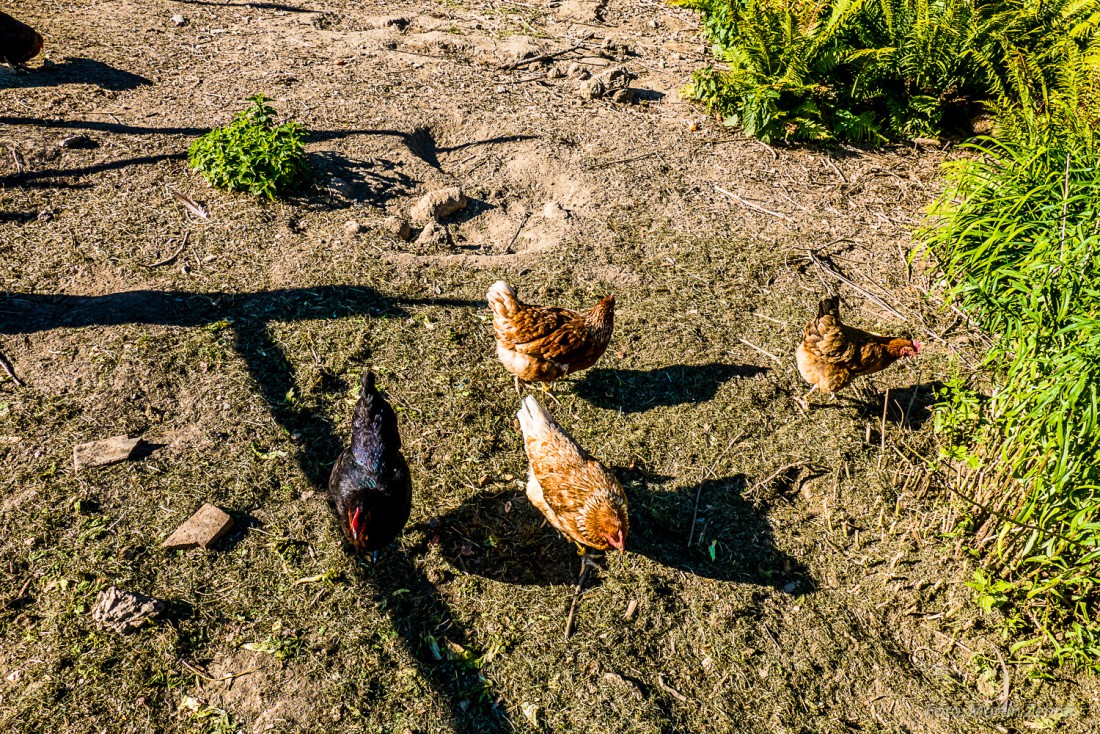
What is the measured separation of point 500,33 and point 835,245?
4.83 m

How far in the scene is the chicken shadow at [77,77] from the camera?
6.46 meters

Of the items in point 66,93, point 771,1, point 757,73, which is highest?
point 771,1

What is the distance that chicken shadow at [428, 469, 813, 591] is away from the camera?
388cm

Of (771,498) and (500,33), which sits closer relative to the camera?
(771,498)

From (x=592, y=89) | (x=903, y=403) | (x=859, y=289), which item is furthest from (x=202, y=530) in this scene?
(x=592, y=89)

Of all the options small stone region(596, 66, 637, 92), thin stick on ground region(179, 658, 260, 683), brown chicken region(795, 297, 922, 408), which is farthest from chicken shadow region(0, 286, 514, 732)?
small stone region(596, 66, 637, 92)

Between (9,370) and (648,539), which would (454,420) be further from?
(9,370)

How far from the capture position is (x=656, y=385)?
4941 millimetres

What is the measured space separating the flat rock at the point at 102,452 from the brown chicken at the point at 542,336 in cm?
222

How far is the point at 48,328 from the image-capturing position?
179 inches

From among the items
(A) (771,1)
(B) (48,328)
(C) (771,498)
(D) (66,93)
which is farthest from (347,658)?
(A) (771,1)

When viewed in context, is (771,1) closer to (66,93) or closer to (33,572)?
(66,93)

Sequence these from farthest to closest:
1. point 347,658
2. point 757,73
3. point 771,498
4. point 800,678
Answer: point 757,73 → point 771,498 → point 800,678 → point 347,658

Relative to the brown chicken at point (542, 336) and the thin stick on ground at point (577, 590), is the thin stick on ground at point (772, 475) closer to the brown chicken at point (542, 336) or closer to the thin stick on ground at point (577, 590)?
the thin stick on ground at point (577, 590)
